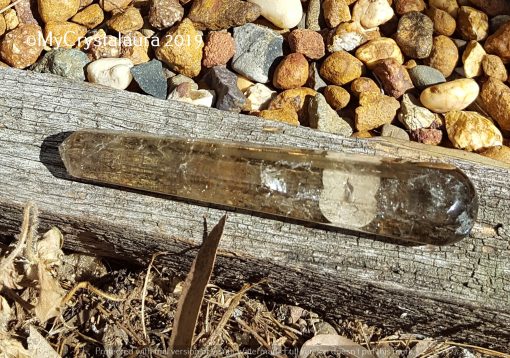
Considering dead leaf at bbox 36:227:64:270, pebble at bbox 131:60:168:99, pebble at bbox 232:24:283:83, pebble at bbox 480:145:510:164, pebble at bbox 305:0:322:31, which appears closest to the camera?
dead leaf at bbox 36:227:64:270

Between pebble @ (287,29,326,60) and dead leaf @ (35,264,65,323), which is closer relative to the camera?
dead leaf @ (35,264,65,323)

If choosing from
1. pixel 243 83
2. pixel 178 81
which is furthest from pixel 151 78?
pixel 243 83

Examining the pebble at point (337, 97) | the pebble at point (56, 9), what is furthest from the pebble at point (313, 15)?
A: the pebble at point (56, 9)

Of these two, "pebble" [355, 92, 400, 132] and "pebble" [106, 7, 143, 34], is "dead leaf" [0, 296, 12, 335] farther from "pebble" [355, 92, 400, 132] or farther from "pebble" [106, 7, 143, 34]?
"pebble" [355, 92, 400, 132]

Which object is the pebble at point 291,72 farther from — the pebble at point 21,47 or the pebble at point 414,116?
the pebble at point 21,47

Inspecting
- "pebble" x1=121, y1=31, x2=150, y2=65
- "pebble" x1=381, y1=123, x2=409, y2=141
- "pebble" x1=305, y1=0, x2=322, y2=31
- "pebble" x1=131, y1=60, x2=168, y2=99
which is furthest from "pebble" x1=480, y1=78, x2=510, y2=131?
"pebble" x1=121, y1=31, x2=150, y2=65

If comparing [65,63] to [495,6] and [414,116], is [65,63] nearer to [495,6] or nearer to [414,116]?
[414,116]

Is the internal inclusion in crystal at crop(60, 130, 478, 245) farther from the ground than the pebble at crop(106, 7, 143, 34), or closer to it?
closer to it
